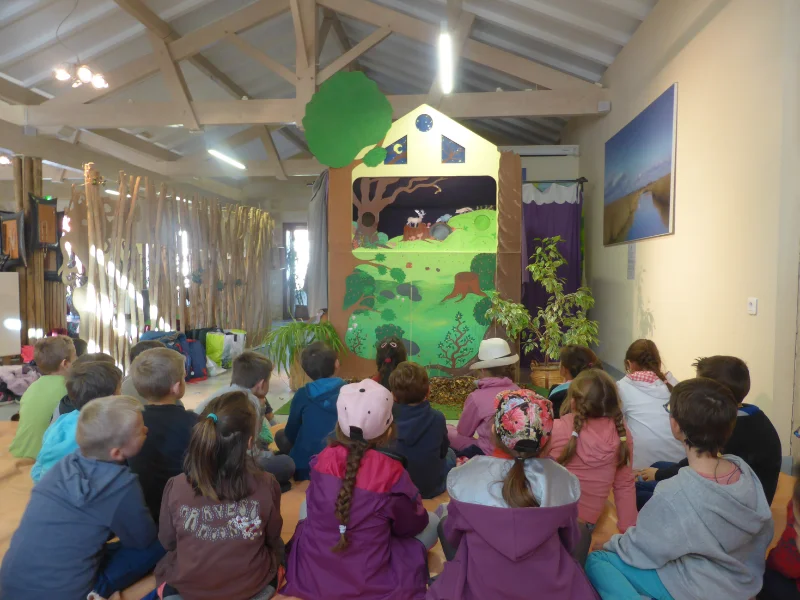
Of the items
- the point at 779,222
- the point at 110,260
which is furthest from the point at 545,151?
the point at 110,260

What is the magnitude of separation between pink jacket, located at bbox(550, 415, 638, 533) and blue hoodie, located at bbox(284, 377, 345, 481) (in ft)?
3.62

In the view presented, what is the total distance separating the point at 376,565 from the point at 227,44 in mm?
6695

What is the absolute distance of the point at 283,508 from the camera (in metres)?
2.65

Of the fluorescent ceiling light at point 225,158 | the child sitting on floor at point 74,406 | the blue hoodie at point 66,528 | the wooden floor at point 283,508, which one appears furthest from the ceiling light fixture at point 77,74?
the blue hoodie at point 66,528

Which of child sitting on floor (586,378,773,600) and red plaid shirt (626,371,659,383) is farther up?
red plaid shirt (626,371,659,383)

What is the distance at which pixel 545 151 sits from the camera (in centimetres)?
742

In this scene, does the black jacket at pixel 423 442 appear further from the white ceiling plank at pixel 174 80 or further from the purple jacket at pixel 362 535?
the white ceiling plank at pixel 174 80

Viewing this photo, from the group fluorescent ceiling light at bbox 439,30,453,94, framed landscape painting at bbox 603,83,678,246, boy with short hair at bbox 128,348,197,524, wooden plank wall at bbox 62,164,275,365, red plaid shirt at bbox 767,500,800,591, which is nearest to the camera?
red plaid shirt at bbox 767,500,800,591

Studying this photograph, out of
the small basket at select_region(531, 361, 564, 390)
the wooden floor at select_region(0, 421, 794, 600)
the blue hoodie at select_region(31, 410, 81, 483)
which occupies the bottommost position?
the wooden floor at select_region(0, 421, 794, 600)

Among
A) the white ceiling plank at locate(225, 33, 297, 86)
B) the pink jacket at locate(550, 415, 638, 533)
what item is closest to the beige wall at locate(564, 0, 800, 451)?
the pink jacket at locate(550, 415, 638, 533)

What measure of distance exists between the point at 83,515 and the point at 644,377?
94.0 inches

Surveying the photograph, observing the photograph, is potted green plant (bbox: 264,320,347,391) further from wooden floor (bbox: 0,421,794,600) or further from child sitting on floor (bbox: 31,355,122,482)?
child sitting on floor (bbox: 31,355,122,482)

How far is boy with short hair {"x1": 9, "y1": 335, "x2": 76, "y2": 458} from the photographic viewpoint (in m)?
2.93

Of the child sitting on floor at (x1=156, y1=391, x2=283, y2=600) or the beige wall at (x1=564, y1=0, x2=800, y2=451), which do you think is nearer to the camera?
the child sitting on floor at (x1=156, y1=391, x2=283, y2=600)
